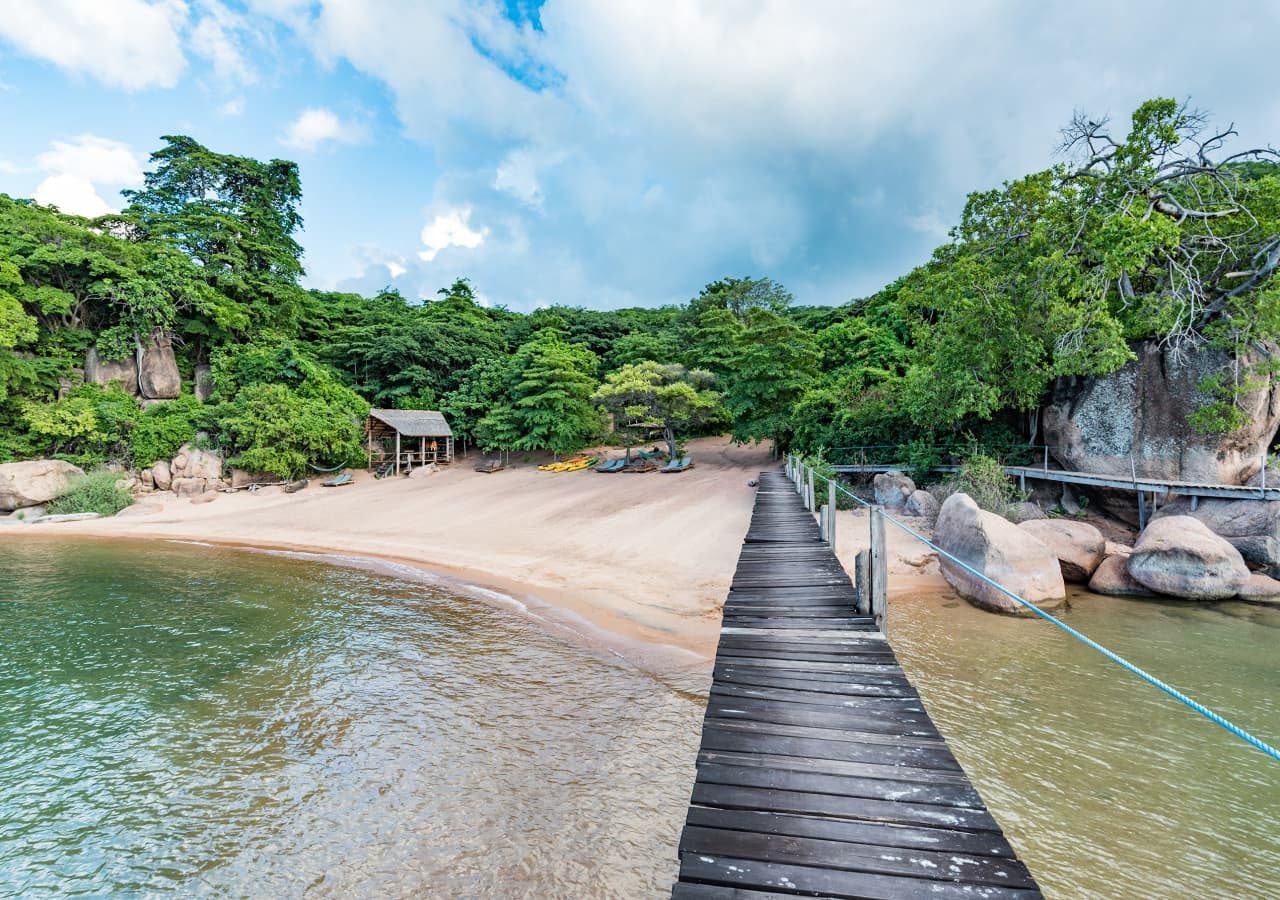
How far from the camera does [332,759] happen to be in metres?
5.18

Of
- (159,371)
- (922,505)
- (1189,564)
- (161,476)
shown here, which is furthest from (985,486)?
(159,371)

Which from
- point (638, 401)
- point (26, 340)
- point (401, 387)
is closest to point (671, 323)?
point (638, 401)

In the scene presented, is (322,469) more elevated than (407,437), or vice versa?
(407,437)

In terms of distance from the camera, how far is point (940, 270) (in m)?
16.2

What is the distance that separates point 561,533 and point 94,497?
17.6 metres

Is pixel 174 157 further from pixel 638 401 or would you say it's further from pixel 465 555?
pixel 465 555

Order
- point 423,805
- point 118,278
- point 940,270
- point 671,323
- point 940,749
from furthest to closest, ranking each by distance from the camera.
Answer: point 671,323 → point 118,278 → point 940,270 → point 423,805 → point 940,749

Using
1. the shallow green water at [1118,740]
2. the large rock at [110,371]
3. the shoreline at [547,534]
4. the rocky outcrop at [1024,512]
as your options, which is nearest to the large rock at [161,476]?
the shoreline at [547,534]

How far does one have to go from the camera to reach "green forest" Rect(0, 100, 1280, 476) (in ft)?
40.0

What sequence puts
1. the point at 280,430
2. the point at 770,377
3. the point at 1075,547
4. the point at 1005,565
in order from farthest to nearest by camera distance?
1. the point at 280,430
2. the point at 770,377
3. the point at 1075,547
4. the point at 1005,565

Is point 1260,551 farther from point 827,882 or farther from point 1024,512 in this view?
point 827,882

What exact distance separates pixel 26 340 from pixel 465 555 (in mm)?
20325

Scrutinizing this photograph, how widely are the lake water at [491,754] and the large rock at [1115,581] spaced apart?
55cm

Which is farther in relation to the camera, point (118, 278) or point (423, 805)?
point (118, 278)
